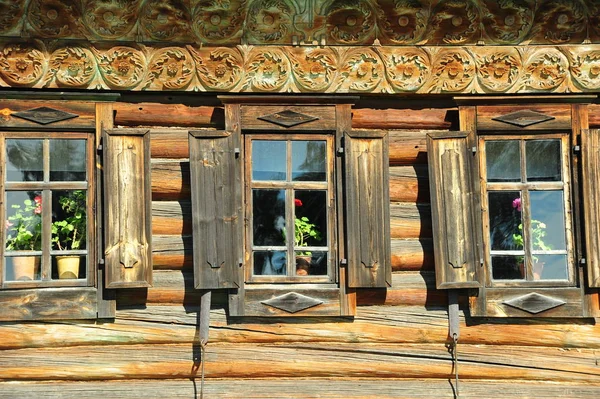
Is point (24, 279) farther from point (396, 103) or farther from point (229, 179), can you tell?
point (396, 103)

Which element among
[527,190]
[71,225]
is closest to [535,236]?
[527,190]

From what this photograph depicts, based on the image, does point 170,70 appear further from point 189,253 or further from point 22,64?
point 189,253

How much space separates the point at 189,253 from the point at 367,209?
1.32 meters

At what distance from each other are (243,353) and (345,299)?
32.4 inches

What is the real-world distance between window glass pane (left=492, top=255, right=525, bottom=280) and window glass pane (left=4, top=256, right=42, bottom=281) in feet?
10.7

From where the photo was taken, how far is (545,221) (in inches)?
248

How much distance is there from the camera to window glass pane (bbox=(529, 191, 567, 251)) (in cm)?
629

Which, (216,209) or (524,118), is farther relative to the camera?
(524,118)

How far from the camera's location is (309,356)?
6.17 m

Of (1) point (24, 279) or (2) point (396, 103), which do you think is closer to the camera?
(1) point (24, 279)

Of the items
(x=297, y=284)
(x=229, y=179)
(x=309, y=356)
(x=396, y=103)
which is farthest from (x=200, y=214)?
(x=396, y=103)

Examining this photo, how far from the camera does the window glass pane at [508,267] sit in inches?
246

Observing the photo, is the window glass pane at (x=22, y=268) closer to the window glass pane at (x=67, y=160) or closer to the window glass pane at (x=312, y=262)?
the window glass pane at (x=67, y=160)

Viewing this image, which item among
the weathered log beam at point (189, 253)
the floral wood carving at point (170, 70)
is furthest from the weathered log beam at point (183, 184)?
the floral wood carving at point (170, 70)
